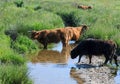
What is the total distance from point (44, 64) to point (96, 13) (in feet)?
51.7

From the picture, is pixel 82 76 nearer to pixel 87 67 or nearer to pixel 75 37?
pixel 87 67

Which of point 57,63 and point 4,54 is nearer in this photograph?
point 4,54

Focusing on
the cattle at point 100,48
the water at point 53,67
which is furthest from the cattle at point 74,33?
the cattle at point 100,48

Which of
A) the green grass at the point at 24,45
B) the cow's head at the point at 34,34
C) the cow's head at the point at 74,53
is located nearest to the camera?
the cow's head at the point at 74,53

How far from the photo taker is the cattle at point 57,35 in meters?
22.1

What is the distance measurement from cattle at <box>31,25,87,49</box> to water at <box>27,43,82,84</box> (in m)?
0.70

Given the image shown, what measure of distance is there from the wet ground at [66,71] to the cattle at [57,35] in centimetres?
182

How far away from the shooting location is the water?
14.7 m

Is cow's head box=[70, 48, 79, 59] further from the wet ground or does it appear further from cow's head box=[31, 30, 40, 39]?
cow's head box=[31, 30, 40, 39]

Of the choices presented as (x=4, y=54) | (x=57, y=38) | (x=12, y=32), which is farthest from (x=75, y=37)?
(x=4, y=54)

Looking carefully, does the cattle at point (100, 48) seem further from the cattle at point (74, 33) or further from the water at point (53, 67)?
the cattle at point (74, 33)

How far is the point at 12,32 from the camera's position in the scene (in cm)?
2236

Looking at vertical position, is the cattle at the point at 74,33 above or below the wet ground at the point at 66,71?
below

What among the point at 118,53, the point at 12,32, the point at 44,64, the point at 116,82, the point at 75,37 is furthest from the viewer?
the point at 75,37
